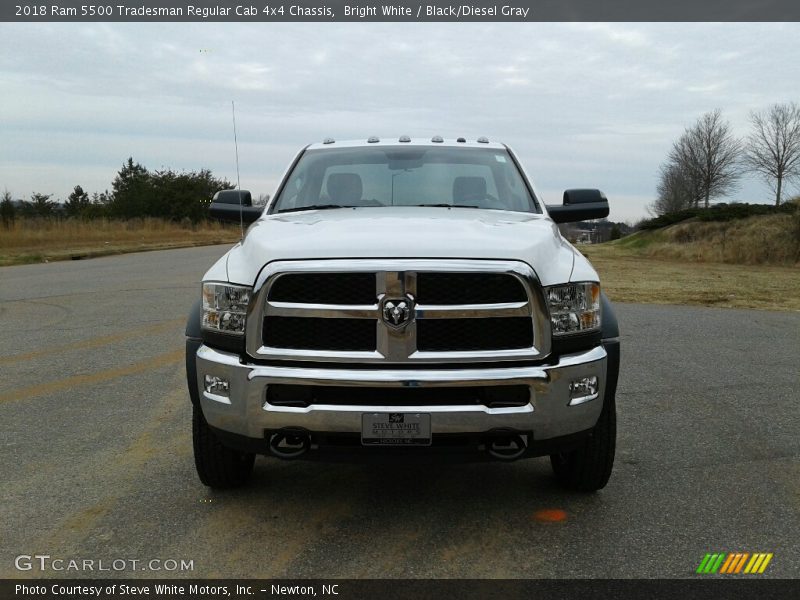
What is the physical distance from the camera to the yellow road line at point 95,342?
7.88m

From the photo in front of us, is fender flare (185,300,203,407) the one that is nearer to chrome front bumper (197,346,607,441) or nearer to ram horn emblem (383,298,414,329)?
chrome front bumper (197,346,607,441)

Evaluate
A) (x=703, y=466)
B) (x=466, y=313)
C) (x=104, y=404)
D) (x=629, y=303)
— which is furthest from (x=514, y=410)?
(x=629, y=303)

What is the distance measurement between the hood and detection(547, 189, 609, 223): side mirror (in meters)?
0.95

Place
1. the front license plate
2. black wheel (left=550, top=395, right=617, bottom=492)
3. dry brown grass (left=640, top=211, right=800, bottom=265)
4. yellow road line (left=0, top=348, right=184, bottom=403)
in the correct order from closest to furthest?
the front license plate → black wheel (left=550, top=395, right=617, bottom=492) → yellow road line (left=0, top=348, right=184, bottom=403) → dry brown grass (left=640, top=211, right=800, bottom=265)

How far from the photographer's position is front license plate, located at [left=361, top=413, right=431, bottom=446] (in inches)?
131

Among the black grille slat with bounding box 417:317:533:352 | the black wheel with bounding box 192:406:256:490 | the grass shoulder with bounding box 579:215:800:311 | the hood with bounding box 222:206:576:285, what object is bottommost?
the grass shoulder with bounding box 579:215:800:311

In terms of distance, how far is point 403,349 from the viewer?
338 cm

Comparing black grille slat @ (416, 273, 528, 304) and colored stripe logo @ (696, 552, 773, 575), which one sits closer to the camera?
colored stripe logo @ (696, 552, 773, 575)

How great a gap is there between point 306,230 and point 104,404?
9.71 feet

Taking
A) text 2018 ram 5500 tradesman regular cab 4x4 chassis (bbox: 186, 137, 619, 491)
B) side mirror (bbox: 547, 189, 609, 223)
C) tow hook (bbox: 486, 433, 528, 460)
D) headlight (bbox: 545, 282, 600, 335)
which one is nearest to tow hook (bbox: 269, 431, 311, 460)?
text 2018 ram 5500 tradesman regular cab 4x4 chassis (bbox: 186, 137, 619, 491)

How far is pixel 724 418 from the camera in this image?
5.52m
